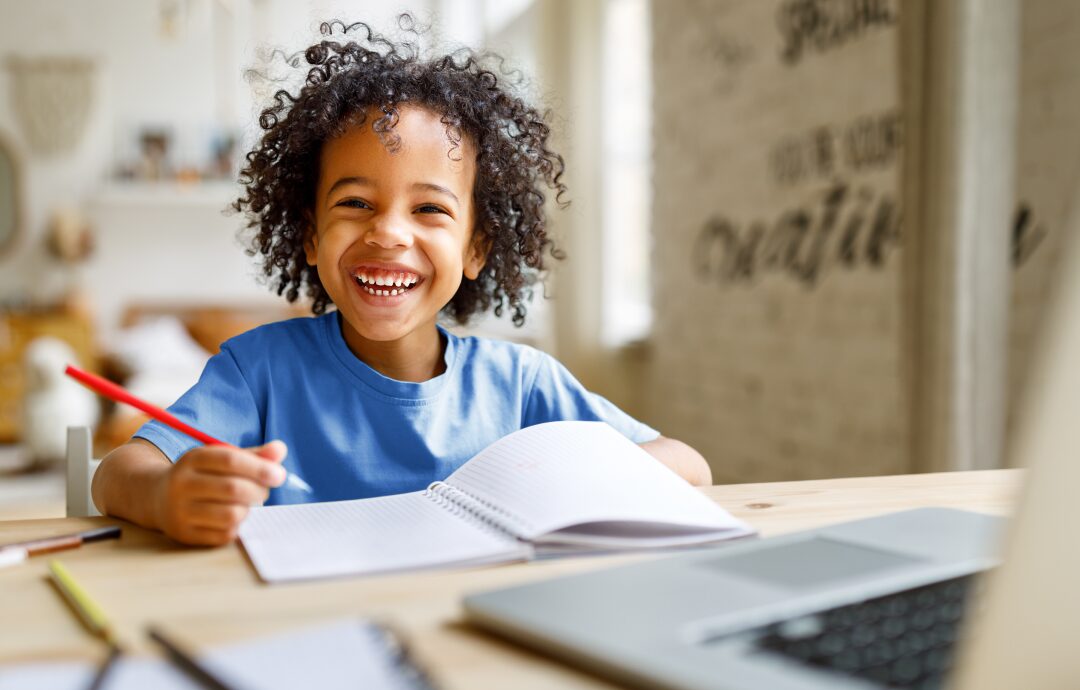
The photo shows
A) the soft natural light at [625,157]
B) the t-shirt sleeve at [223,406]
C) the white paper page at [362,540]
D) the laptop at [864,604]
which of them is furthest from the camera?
the soft natural light at [625,157]

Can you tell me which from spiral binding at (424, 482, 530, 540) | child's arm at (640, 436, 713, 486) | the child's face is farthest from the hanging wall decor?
spiral binding at (424, 482, 530, 540)

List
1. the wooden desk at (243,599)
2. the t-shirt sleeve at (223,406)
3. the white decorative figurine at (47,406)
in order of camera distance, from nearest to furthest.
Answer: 1. the wooden desk at (243,599)
2. the t-shirt sleeve at (223,406)
3. the white decorative figurine at (47,406)

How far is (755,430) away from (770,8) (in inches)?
45.8

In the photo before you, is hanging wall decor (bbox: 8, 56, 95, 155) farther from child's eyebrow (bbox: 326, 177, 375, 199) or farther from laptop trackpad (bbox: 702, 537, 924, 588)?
laptop trackpad (bbox: 702, 537, 924, 588)

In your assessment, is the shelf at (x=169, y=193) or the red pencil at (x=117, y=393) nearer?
the red pencil at (x=117, y=393)

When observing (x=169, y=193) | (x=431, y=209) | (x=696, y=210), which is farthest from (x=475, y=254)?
(x=169, y=193)

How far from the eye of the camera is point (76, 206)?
5746 millimetres

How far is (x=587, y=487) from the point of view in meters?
0.67

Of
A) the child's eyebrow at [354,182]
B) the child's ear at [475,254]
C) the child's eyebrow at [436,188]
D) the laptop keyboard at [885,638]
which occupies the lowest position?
the laptop keyboard at [885,638]

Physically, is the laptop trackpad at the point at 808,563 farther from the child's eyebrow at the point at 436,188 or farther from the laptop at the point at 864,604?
the child's eyebrow at the point at 436,188

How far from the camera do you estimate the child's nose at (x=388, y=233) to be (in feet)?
3.31

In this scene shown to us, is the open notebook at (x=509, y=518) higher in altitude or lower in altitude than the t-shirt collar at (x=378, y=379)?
lower

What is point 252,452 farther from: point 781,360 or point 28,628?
point 781,360

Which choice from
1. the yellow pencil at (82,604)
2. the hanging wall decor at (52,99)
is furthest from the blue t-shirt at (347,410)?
the hanging wall decor at (52,99)
